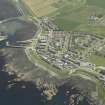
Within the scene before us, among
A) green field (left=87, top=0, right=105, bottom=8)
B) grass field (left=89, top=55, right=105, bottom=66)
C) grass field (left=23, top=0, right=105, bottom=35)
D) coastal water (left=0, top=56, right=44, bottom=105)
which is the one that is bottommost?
coastal water (left=0, top=56, right=44, bottom=105)

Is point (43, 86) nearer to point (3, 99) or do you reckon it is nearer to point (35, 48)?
point (3, 99)

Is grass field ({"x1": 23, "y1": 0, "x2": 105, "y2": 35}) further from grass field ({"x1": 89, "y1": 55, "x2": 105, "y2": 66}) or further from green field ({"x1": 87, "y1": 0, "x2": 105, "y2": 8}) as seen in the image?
grass field ({"x1": 89, "y1": 55, "x2": 105, "y2": 66})

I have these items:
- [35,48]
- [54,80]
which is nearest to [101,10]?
[35,48]

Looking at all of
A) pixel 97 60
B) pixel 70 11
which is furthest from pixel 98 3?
pixel 97 60

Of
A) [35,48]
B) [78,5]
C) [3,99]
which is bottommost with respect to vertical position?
[3,99]

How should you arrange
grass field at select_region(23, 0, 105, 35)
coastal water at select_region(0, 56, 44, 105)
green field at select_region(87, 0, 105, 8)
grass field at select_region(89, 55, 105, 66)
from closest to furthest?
Answer: coastal water at select_region(0, 56, 44, 105) → grass field at select_region(89, 55, 105, 66) → grass field at select_region(23, 0, 105, 35) → green field at select_region(87, 0, 105, 8)

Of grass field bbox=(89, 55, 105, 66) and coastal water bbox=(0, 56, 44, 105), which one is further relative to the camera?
grass field bbox=(89, 55, 105, 66)

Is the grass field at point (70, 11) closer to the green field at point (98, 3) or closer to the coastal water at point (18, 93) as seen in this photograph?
the green field at point (98, 3)

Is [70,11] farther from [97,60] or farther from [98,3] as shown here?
[97,60]

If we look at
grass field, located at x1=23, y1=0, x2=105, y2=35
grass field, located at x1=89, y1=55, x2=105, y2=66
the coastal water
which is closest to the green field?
grass field, located at x1=23, y1=0, x2=105, y2=35

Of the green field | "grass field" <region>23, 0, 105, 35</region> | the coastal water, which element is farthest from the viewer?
the green field

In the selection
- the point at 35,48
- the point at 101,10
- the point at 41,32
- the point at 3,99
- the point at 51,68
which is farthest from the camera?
the point at 101,10
